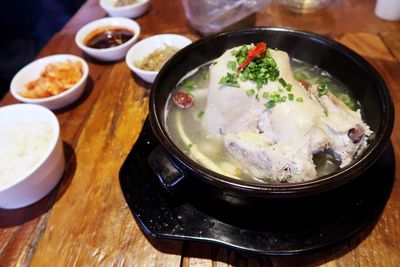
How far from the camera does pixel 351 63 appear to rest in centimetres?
148

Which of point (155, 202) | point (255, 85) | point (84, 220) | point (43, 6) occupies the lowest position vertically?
point (43, 6)

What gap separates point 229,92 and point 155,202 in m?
0.51

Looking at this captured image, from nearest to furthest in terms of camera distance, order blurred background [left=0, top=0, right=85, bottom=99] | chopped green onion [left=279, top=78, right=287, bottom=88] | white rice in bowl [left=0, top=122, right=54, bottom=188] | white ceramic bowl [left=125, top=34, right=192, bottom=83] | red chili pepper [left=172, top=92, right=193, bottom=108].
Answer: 1. chopped green onion [left=279, top=78, right=287, bottom=88]
2. white rice in bowl [left=0, top=122, right=54, bottom=188]
3. red chili pepper [left=172, top=92, right=193, bottom=108]
4. white ceramic bowl [left=125, top=34, right=192, bottom=83]
5. blurred background [left=0, top=0, right=85, bottom=99]

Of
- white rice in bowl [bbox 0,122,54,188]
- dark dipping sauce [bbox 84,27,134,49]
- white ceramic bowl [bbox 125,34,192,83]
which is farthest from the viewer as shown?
dark dipping sauce [bbox 84,27,134,49]

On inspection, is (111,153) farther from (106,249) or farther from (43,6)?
(43,6)

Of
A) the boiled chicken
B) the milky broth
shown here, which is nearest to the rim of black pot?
the boiled chicken

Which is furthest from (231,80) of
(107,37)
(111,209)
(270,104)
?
(107,37)

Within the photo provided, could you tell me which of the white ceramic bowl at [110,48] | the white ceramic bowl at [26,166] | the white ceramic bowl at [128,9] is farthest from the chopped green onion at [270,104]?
the white ceramic bowl at [128,9]

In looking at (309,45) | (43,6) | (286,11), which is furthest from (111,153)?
(43,6)

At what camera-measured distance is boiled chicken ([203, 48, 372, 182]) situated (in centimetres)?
118

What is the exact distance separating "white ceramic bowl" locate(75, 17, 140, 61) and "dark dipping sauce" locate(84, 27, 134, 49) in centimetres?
3

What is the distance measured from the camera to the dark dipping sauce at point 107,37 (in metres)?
2.22

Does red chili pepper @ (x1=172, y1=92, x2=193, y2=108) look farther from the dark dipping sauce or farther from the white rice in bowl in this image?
the dark dipping sauce

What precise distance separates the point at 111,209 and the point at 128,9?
158 centimetres
